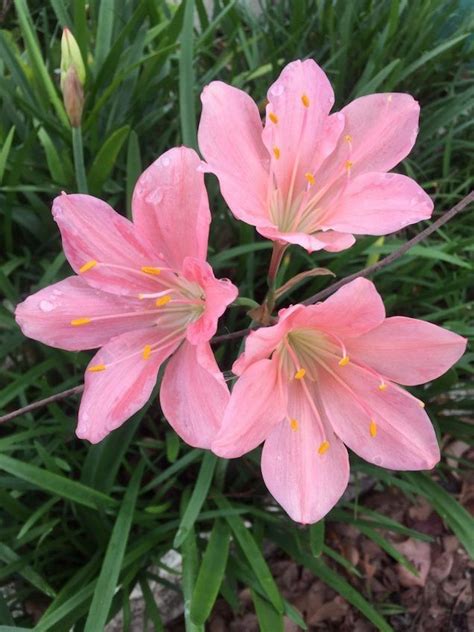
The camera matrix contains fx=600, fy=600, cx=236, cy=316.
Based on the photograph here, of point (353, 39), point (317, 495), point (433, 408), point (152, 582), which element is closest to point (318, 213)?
point (317, 495)

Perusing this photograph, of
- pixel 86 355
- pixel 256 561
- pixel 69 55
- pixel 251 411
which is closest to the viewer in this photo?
pixel 251 411

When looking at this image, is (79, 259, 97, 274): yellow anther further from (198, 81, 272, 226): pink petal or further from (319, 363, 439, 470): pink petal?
(319, 363, 439, 470): pink petal

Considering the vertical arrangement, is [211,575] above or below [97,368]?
below

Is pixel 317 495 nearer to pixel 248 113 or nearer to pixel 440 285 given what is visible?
pixel 248 113

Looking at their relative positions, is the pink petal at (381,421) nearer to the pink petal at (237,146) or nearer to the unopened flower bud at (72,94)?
the pink petal at (237,146)

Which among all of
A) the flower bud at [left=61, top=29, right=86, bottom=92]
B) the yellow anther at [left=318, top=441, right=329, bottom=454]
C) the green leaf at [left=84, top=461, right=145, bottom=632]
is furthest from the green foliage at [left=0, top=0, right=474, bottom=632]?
the yellow anther at [left=318, top=441, right=329, bottom=454]

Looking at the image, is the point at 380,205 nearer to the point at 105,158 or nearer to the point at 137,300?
the point at 137,300

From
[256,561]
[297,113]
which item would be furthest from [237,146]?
[256,561]

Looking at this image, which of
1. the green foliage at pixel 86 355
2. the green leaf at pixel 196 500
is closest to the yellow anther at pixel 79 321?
the green foliage at pixel 86 355
